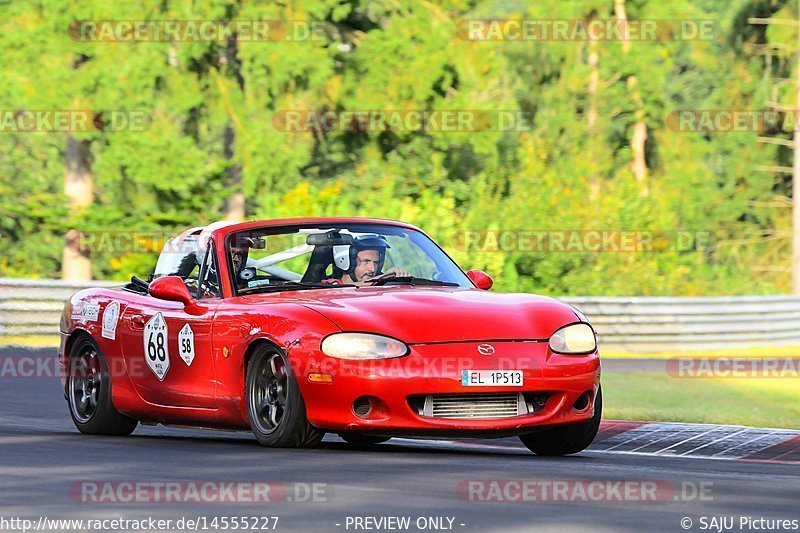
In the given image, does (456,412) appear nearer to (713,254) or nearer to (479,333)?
(479,333)

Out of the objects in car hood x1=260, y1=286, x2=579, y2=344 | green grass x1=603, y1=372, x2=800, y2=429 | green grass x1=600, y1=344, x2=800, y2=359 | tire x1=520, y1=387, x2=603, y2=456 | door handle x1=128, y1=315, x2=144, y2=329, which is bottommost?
green grass x1=600, y1=344, x2=800, y2=359

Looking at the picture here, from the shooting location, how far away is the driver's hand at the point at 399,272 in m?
10.4

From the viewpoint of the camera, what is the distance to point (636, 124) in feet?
156

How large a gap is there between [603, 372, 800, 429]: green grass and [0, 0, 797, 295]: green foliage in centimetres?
1220

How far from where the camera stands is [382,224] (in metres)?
10.9

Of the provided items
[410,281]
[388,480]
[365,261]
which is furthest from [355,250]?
[388,480]

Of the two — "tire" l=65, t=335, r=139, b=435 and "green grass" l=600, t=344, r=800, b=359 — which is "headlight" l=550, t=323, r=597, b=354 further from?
"green grass" l=600, t=344, r=800, b=359

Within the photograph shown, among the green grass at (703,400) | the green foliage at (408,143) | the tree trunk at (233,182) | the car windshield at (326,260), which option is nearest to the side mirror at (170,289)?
the car windshield at (326,260)

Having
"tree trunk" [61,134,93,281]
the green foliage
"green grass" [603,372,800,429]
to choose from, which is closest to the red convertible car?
"green grass" [603,372,800,429]

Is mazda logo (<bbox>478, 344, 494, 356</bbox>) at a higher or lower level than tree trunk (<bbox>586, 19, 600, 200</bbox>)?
lower

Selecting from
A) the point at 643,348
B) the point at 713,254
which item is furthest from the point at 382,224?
the point at 713,254

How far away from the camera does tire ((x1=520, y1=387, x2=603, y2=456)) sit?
9.71 meters

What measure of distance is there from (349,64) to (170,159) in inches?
275

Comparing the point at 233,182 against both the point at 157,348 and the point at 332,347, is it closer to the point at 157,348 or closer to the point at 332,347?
the point at 157,348
